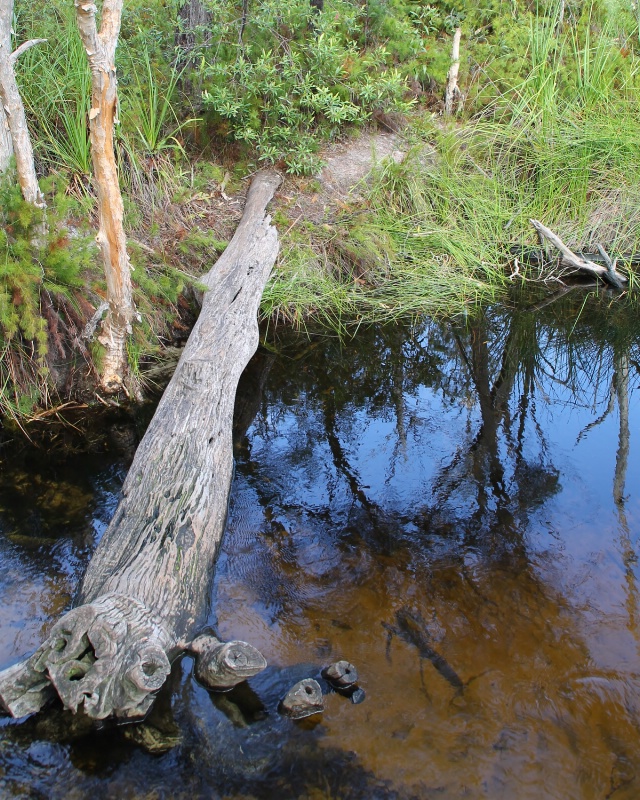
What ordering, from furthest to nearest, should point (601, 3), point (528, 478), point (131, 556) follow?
1. point (601, 3)
2. point (528, 478)
3. point (131, 556)

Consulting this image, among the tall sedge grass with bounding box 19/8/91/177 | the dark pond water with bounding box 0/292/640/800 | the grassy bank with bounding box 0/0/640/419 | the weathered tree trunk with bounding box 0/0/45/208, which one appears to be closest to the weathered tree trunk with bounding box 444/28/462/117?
the grassy bank with bounding box 0/0/640/419

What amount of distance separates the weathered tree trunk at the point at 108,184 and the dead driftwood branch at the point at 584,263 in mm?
4433

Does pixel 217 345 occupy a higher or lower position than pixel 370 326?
lower

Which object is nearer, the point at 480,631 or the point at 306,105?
the point at 480,631

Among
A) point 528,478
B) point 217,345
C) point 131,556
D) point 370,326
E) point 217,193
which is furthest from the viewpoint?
point 217,193

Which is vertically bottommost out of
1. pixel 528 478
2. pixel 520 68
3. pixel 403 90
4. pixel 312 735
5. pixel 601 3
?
pixel 312 735

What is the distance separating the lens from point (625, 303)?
6895 millimetres

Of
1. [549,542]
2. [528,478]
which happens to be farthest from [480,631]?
[528,478]

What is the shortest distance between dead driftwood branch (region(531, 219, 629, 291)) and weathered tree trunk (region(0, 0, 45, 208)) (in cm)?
493

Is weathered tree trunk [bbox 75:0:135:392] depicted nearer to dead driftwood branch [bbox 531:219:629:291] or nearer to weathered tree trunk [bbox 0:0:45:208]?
weathered tree trunk [bbox 0:0:45:208]

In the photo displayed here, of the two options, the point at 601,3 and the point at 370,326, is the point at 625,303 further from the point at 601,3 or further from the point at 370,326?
the point at 601,3

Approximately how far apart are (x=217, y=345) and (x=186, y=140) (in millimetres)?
3490

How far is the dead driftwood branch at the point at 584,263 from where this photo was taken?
6883 millimetres

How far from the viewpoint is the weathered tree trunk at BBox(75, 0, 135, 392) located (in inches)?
156
